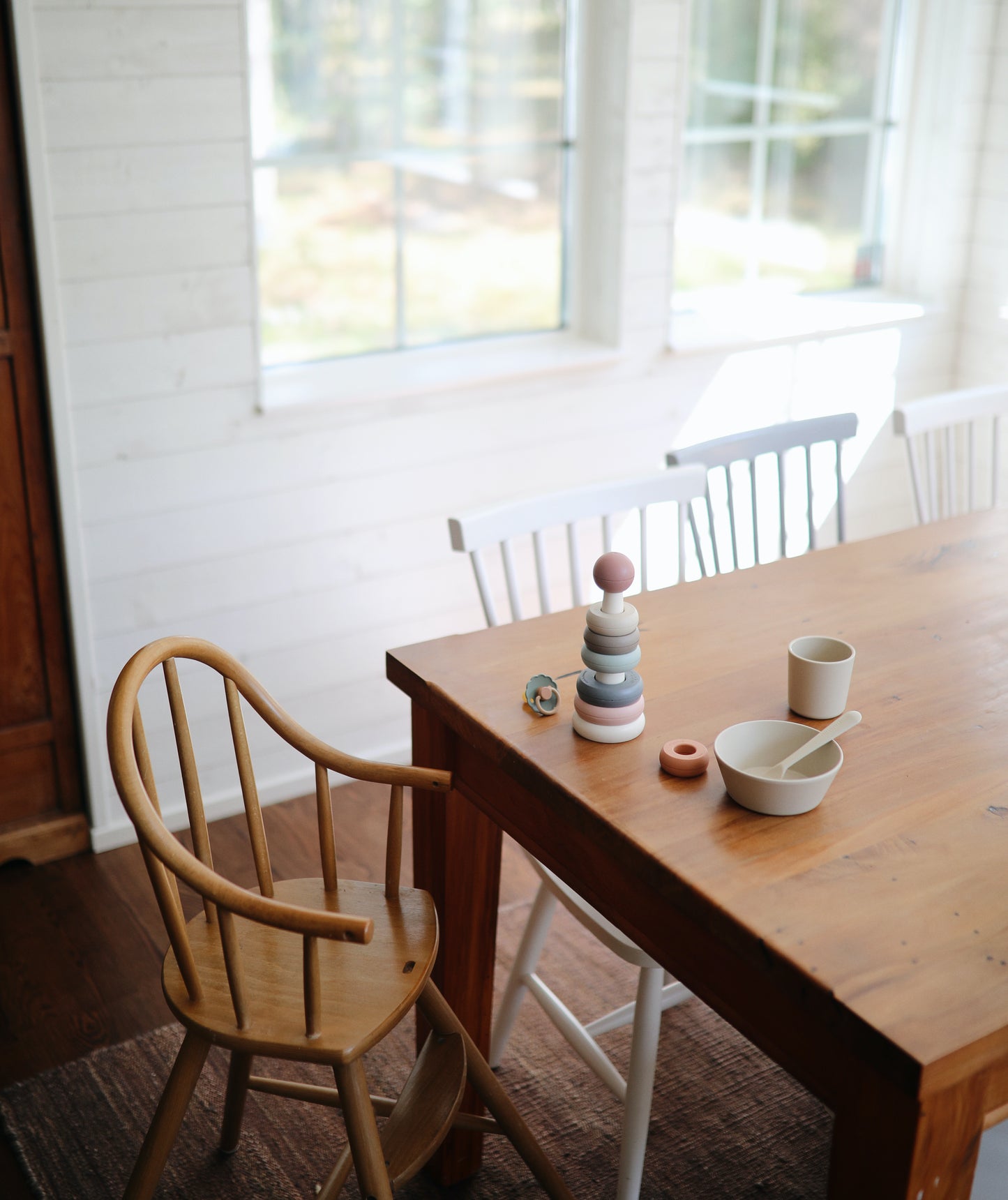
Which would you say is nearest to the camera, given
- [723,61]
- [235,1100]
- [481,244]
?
[235,1100]

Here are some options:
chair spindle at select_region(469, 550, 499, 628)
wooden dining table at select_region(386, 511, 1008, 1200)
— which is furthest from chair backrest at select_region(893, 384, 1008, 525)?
chair spindle at select_region(469, 550, 499, 628)

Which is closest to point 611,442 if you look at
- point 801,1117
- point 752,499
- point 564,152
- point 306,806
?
point 564,152

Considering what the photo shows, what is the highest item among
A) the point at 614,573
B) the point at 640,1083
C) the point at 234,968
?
the point at 614,573

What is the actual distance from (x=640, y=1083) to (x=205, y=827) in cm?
67

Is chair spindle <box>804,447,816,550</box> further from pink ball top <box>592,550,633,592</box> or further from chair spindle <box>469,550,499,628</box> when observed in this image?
pink ball top <box>592,550,633,592</box>

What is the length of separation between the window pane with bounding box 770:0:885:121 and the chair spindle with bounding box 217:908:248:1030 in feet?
8.85

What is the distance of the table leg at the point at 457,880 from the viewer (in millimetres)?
1638

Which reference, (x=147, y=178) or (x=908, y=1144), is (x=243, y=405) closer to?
(x=147, y=178)

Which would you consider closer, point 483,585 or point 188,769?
point 188,769

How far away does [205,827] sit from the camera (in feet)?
4.98

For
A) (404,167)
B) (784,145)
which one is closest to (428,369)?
(404,167)

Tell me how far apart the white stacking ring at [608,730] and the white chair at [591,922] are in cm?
22

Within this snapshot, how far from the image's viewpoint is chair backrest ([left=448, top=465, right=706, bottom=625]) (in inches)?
73.0

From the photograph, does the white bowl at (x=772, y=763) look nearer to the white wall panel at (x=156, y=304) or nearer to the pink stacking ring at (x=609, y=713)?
the pink stacking ring at (x=609, y=713)
